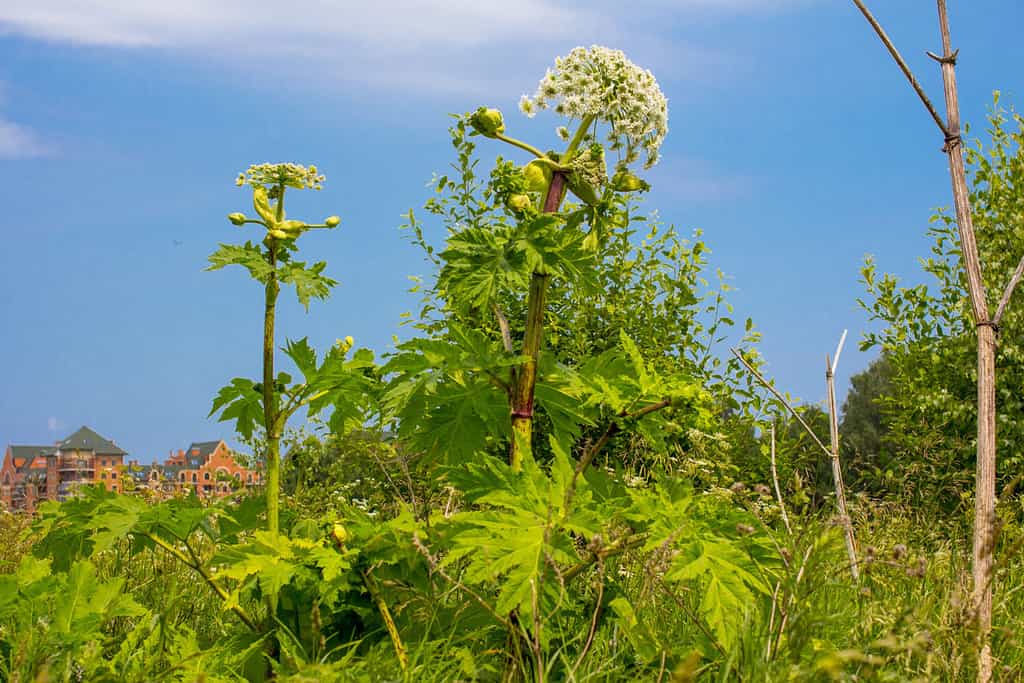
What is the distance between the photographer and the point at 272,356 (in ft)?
9.86

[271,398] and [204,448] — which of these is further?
[204,448]

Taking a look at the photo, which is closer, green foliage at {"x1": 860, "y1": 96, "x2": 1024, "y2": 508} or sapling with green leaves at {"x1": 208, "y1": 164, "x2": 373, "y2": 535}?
sapling with green leaves at {"x1": 208, "y1": 164, "x2": 373, "y2": 535}

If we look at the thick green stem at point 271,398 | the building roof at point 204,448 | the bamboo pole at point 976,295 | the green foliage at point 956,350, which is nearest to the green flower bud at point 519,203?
the thick green stem at point 271,398

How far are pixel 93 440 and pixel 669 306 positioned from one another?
40298 mm

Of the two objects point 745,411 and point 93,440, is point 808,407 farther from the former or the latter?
point 93,440

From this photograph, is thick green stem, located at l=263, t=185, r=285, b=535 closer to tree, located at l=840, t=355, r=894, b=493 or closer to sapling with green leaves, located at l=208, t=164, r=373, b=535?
sapling with green leaves, located at l=208, t=164, r=373, b=535

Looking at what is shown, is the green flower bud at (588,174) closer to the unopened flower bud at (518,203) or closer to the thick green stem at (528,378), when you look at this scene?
the unopened flower bud at (518,203)

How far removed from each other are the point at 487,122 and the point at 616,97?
49 centimetres

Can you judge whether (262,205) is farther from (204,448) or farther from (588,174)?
(204,448)

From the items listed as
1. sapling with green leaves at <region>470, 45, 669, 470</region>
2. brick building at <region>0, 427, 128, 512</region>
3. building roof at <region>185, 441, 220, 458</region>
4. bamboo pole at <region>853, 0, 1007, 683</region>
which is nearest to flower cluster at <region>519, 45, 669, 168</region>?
sapling with green leaves at <region>470, 45, 669, 470</region>

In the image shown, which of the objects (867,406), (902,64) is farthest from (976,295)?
(867,406)

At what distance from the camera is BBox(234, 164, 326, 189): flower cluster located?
3.11 m

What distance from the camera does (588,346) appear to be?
7805 millimetres

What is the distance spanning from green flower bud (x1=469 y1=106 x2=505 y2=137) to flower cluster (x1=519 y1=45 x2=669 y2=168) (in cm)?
33
